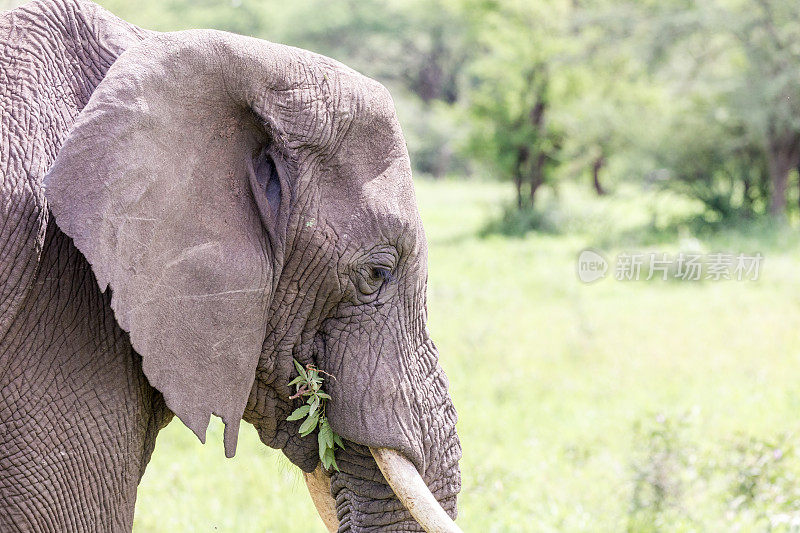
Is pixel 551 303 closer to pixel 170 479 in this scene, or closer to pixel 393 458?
pixel 170 479

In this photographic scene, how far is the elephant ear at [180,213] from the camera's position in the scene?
6.76ft

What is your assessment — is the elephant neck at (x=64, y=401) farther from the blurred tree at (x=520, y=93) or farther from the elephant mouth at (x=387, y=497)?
the blurred tree at (x=520, y=93)

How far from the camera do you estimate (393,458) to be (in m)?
2.41

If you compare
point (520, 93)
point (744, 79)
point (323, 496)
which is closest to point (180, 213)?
point (323, 496)

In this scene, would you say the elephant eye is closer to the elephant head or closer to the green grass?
the elephant head

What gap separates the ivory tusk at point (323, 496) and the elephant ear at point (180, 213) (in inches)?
18.1

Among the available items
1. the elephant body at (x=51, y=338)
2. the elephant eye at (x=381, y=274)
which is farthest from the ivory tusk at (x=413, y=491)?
the elephant body at (x=51, y=338)

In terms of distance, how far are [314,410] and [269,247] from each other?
0.45m

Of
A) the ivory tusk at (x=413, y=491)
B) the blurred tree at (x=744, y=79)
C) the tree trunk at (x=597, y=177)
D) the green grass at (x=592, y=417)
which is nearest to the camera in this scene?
the ivory tusk at (x=413, y=491)

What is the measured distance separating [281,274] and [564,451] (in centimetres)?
367

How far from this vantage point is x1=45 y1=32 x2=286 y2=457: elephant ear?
2061mm

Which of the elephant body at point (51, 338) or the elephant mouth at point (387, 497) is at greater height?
the elephant body at point (51, 338)

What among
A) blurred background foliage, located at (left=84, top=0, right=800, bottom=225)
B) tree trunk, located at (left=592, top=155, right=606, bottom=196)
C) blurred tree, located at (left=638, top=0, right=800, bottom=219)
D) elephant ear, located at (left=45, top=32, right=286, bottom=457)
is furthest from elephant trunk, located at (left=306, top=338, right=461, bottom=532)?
tree trunk, located at (left=592, top=155, right=606, bottom=196)

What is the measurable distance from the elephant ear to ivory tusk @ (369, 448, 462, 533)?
0.40m
